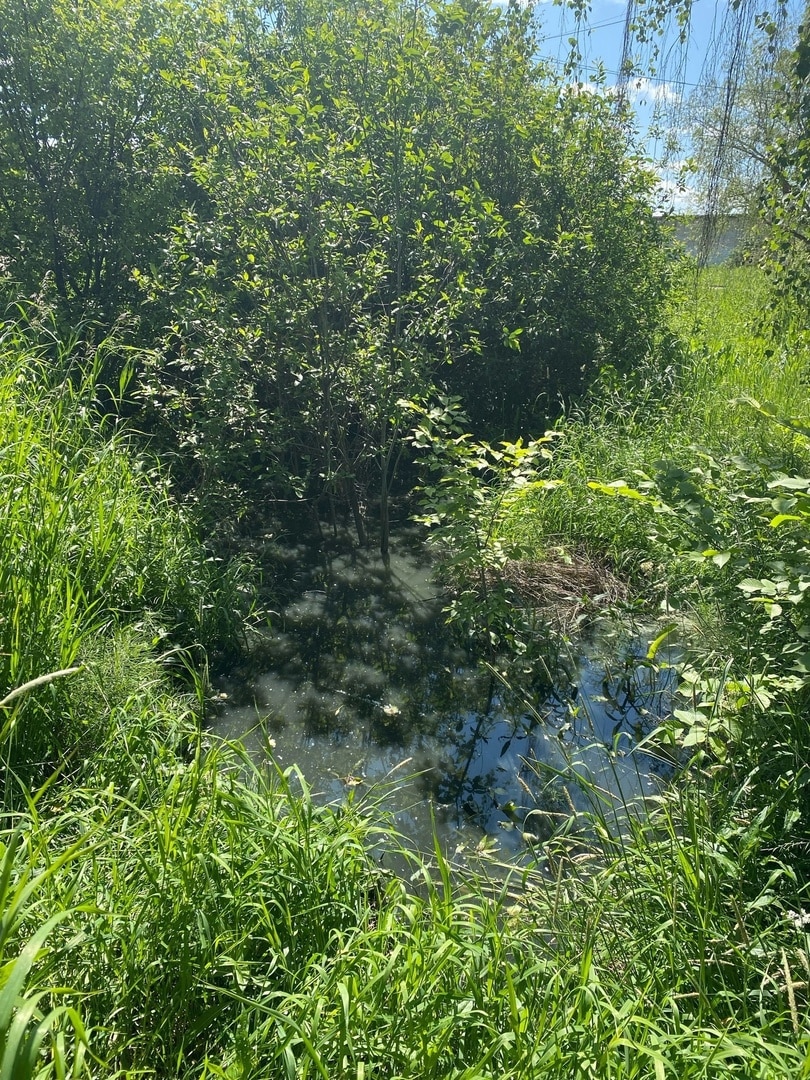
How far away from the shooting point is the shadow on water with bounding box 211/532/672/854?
10.6 ft

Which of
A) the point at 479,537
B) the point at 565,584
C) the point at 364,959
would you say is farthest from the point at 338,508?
the point at 364,959

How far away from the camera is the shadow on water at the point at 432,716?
3.24 meters

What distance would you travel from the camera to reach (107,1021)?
182cm

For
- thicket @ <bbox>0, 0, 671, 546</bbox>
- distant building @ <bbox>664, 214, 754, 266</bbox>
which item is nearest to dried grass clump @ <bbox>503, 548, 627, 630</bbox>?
thicket @ <bbox>0, 0, 671, 546</bbox>

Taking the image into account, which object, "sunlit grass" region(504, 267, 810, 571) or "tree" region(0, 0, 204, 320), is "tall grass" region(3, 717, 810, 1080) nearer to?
"sunlit grass" region(504, 267, 810, 571)

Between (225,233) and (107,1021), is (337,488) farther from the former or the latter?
(107,1021)

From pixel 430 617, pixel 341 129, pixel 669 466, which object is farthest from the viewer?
pixel 341 129

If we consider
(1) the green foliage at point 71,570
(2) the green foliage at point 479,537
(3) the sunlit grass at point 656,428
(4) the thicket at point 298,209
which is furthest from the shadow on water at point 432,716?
(4) the thicket at point 298,209

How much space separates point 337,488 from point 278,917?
398 centimetres

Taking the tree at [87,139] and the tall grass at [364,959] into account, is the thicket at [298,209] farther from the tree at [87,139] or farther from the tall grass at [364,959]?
the tall grass at [364,959]

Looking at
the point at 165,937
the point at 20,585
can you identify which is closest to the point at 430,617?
the point at 20,585

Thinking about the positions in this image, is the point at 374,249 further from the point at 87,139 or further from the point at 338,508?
the point at 87,139

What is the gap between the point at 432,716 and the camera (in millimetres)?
3873

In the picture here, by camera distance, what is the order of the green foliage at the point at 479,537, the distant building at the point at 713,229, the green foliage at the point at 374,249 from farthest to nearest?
the green foliage at the point at 374,249
the distant building at the point at 713,229
the green foliage at the point at 479,537
